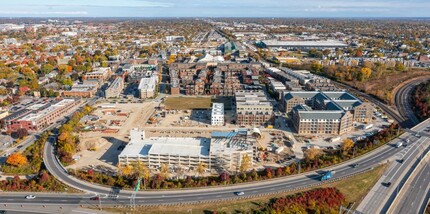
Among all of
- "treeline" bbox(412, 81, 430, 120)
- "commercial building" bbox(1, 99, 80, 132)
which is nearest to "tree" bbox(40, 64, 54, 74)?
"commercial building" bbox(1, 99, 80, 132)

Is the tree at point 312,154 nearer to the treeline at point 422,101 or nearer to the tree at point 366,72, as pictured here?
the treeline at point 422,101

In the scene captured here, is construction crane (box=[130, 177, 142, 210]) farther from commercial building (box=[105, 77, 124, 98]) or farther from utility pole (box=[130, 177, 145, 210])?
commercial building (box=[105, 77, 124, 98])

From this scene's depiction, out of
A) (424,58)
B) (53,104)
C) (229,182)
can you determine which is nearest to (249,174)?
(229,182)

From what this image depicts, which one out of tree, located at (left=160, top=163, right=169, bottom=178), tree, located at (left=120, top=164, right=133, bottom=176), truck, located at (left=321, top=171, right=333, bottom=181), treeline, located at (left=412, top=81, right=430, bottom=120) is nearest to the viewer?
truck, located at (left=321, top=171, right=333, bottom=181)

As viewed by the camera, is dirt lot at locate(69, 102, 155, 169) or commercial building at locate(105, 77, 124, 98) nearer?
dirt lot at locate(69, 102, 155, 169)

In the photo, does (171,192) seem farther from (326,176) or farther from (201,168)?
(326,176)

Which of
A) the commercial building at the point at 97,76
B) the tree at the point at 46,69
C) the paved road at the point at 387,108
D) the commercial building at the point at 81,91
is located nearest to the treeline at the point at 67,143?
the commercial building at the point at 81,91

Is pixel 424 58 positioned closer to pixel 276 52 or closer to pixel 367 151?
pixel 276 52
